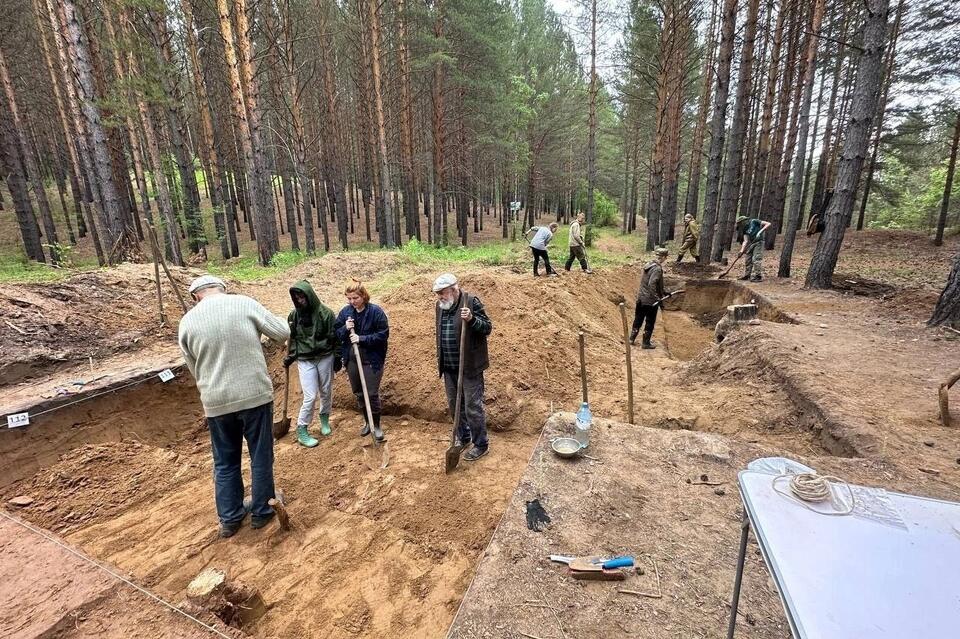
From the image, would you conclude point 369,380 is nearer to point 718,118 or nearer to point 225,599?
point 225,599

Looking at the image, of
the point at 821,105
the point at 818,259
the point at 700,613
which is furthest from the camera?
the point at 821,105

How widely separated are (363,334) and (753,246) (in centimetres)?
1063

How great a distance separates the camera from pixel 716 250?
14.7m

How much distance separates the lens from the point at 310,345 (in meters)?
4.62

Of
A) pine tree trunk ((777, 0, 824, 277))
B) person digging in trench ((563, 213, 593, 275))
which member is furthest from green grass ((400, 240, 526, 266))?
pine tree trunk ((777, 0, 824, 277))

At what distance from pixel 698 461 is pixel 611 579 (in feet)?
5.11

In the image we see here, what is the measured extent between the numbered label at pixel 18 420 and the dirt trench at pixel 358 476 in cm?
19

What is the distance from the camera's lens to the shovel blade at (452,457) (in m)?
4.37

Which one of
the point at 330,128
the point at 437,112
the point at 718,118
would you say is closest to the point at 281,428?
the point at 718,118

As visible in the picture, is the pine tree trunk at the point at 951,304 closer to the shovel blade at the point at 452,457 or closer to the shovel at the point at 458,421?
the shovel at the point at 458,421

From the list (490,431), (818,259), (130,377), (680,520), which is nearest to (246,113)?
(130,377)

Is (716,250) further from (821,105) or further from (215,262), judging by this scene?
(215,262)

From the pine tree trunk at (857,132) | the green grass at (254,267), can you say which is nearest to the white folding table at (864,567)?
the pine tree trunk at (857,132)

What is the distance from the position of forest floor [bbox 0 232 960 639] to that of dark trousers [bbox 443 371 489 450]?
351mm
